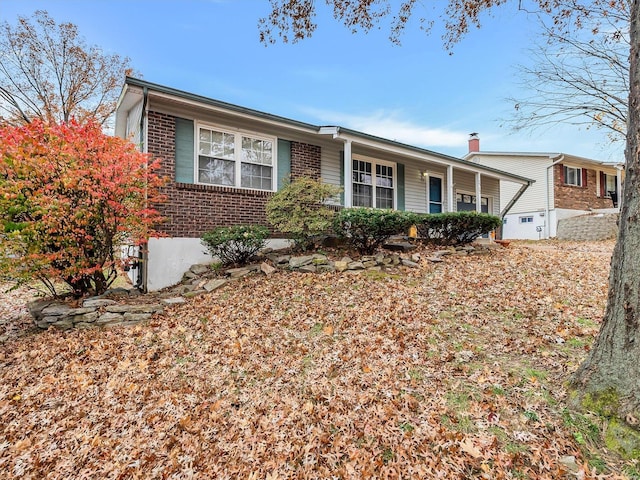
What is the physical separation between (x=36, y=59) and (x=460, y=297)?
70.7 ft

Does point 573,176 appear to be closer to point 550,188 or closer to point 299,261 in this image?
point 550,188

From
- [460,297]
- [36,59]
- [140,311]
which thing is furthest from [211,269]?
[36,59]

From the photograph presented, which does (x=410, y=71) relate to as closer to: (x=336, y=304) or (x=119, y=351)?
(x=336, y=304)

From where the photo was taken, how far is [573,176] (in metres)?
19.6

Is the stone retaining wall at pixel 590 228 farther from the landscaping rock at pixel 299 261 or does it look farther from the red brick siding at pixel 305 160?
the landscaping rock at pixel 299 261

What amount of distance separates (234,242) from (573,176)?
21.1 metres

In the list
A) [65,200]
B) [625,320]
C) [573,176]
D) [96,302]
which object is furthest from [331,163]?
[573,176]

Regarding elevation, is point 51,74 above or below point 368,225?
above

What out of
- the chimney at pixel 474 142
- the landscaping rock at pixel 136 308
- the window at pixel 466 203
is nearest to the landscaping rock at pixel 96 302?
the landscaping rock at pixel 136 308

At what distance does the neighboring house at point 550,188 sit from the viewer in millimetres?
18406

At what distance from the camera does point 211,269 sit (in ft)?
24.7

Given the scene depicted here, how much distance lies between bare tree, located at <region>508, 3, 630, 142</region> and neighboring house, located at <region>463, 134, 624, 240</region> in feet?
32.9

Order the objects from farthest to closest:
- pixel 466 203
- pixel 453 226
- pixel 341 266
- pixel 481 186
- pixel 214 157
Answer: pixel 481 186 → pixel 466 203 → pixel 453 226 → pixel 214 157 → pixel 341 266

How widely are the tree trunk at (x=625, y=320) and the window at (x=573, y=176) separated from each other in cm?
2011
